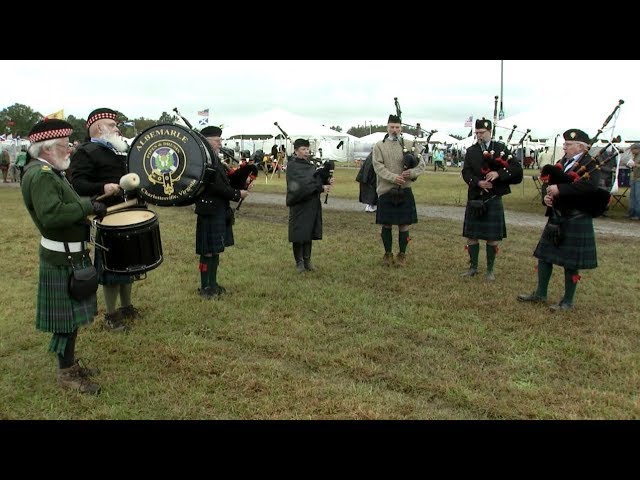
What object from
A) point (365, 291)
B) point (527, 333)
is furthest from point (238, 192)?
point (527, 333)

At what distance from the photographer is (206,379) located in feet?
10.9

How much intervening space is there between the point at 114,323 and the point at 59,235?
1.37 m

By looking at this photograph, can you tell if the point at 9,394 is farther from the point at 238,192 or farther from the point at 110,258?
the point at 238,192

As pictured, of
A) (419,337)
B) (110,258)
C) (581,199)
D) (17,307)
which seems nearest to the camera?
(110,258)

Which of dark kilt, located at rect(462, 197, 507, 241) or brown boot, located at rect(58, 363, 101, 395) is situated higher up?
dark kilt, located at rect(462, 197, 507, 241)

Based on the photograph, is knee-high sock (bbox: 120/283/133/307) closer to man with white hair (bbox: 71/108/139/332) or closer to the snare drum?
man with white hair (bbox: 71/108/139/332)

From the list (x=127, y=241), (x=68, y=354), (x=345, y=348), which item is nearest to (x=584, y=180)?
(x=345, y=348)

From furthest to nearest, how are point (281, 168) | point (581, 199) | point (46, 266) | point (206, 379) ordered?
point (281, 168), point (581, 199), point (206, 379), point (46, 266)

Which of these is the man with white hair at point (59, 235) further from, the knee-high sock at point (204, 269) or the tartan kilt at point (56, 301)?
the knee-high sock at point (204, 269)

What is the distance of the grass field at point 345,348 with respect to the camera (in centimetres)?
300

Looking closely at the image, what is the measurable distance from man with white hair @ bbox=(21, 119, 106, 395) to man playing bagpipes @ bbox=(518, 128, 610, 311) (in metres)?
3.73

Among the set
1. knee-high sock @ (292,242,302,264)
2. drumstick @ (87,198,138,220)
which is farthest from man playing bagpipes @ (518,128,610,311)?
drumstick @ (87,198,138,220)

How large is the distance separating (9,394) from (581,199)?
4.54 meters

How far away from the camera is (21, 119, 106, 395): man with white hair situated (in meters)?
2.90
